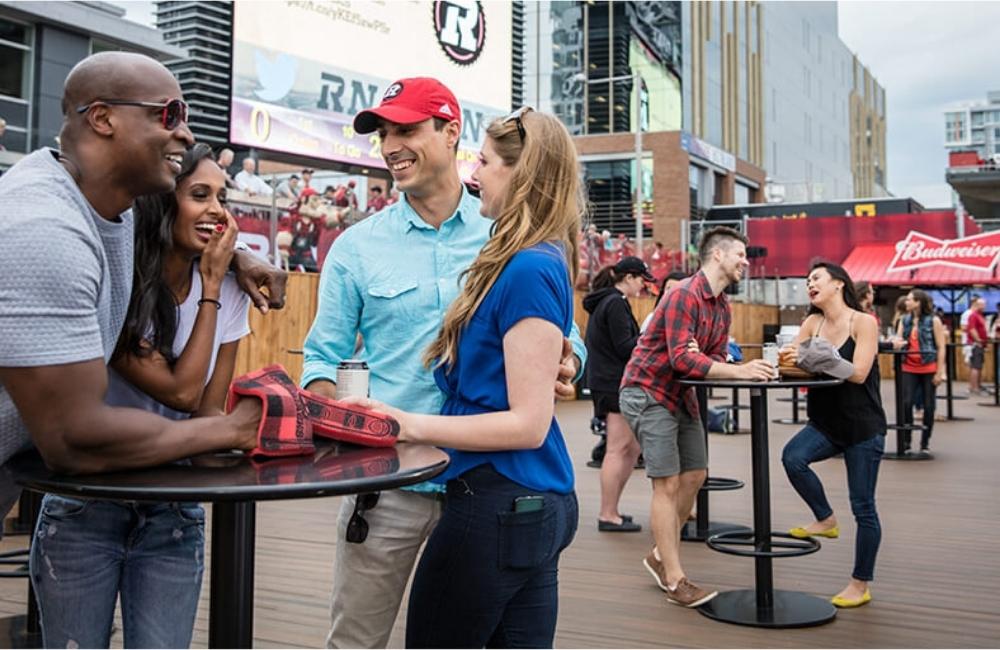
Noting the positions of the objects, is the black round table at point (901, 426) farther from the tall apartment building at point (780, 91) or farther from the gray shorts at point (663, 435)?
the tall apartment building at point (780, 91)

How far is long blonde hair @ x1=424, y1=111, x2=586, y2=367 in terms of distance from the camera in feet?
5.96

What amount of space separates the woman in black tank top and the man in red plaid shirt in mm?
429

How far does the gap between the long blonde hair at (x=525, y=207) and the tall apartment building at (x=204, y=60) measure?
16464mm

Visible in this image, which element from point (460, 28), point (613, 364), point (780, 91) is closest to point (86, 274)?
point (613, 364)

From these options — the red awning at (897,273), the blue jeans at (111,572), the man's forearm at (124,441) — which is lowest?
the blue jeans at (111,572)

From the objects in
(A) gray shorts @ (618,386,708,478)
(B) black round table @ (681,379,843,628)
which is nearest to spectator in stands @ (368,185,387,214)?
(A) gray shorts @ (618,386,708,478)

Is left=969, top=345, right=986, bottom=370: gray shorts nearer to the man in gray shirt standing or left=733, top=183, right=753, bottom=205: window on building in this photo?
the man in gray shirt standing

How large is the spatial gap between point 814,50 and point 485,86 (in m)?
51.8

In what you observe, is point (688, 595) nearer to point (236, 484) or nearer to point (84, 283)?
point (236, 484)

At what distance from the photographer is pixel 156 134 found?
5.16 ft

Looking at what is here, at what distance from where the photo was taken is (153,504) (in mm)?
1781

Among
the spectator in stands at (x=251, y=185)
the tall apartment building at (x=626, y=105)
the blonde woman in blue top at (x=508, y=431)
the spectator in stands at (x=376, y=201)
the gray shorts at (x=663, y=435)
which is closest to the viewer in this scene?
the blonde woman in blue top at (x=508, y=431)

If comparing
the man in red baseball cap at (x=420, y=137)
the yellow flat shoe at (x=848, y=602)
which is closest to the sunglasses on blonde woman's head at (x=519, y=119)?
the man in red baseball cap at (x=420, y=137)

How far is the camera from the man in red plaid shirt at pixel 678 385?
434 cm
